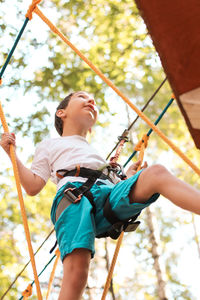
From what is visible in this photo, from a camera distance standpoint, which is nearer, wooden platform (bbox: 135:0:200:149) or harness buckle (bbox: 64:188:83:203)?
wooden platform (bbox: 135:0:200:149)

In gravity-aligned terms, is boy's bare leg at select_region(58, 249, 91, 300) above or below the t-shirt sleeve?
below

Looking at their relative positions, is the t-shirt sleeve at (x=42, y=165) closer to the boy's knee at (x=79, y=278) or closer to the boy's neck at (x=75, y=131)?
the boy's neck at (x=75, y=131)

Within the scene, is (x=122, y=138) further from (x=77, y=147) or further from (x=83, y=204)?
(x=83, y=204)

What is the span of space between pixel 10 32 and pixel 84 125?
9.74ft

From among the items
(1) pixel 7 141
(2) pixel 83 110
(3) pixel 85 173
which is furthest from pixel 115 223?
(2) pixel 83 110

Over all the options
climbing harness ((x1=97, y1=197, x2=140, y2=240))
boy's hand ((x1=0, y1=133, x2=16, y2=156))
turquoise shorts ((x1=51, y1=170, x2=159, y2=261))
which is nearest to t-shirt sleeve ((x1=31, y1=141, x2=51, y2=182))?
boy's hand ((x1=0, y1=133, x2=16, y2=156))

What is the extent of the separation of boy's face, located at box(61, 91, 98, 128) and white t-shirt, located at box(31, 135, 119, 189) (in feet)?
0.50

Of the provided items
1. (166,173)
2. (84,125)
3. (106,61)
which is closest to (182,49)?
(166,173)

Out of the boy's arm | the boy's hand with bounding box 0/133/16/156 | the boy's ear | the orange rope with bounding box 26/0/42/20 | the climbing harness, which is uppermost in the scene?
the orange rope with bounding box 26/0/42/20

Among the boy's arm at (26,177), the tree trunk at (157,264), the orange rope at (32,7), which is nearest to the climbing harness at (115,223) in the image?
the boy's arm at (26,177)

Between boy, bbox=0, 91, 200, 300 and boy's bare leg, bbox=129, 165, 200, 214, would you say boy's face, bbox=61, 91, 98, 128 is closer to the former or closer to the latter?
boy, bbox=0, 91, 200, 300

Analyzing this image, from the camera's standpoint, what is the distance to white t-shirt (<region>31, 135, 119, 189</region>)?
195 cm

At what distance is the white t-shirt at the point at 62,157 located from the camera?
195 centimetres

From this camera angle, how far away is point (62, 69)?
201 inches
